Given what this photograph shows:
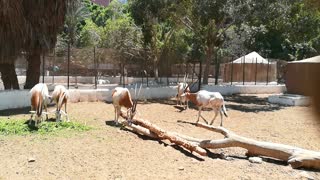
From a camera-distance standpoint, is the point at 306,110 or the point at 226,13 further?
the point at 226,13

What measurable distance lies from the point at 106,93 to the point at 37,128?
934 cm

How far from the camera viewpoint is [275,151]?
9617mm

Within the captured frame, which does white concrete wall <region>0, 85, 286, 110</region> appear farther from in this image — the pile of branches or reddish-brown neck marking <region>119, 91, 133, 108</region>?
the pile of branches

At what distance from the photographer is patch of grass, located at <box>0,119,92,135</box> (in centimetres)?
1080

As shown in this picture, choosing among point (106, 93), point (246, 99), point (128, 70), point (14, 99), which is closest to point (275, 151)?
point (14, 99)

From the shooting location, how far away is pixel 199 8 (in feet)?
68.8

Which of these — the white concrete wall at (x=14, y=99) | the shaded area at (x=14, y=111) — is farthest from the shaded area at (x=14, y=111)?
the white concrete wall at (x=14, y=99)

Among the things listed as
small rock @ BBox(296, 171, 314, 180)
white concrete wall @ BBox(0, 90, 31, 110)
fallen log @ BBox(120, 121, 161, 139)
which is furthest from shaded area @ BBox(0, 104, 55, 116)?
small rock @ BBox(296, 171, 314, 180)

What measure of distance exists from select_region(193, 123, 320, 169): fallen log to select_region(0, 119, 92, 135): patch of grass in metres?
3.58

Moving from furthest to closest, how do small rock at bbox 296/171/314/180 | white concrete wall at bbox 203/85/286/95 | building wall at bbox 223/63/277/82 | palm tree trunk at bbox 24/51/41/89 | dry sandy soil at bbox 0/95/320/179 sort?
building wall at bbox 223/63/277/82 → white concrete wall at bbox 203/85/286/95 → palm tree trunk at bbox 24/51/41/89 → small rock at bbox 296/171/314/180 → dry sandy soil at bbox 0/95/320/179

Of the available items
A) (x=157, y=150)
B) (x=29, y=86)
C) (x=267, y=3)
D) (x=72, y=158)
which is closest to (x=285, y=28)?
(x=267, y=3)

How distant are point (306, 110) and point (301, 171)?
8137 mm

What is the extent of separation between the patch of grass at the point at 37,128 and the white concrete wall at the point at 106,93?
186 inches

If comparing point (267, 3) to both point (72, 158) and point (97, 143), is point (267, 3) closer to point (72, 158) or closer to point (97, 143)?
point (97, 143)
